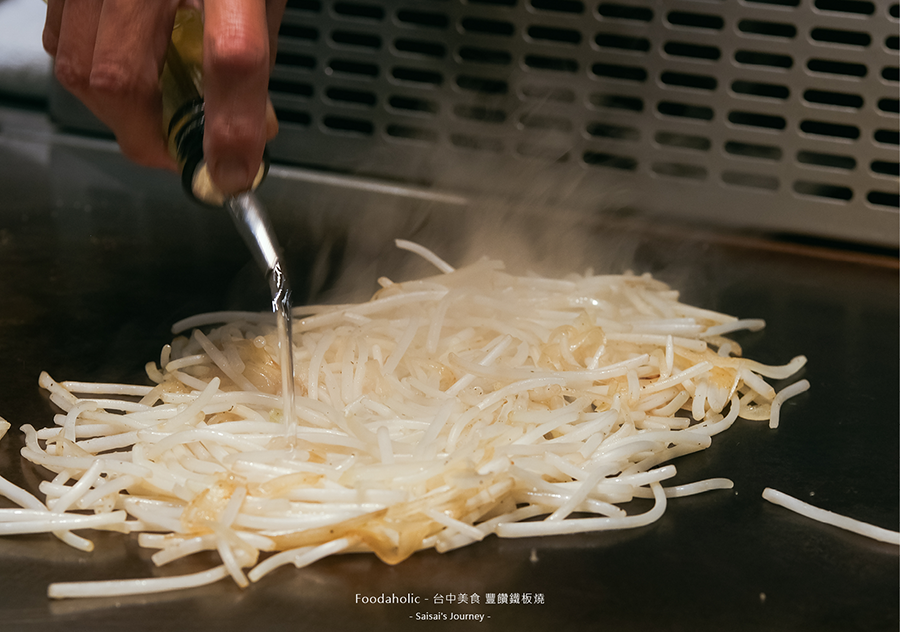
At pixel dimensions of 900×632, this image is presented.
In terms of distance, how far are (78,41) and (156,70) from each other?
0.17m

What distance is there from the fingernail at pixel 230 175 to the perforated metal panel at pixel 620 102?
4.47 feet

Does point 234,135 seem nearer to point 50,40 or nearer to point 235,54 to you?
point 235,54

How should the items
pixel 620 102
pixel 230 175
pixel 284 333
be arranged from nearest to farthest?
pixel 230 175
pixel 284 333
pixel 620 102

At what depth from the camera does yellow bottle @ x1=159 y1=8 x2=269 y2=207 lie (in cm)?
149

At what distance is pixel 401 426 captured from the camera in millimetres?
1572

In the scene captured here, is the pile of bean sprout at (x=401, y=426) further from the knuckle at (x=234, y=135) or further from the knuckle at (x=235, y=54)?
the knuckle at (x=235, y=54)

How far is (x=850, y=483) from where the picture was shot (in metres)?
1.53

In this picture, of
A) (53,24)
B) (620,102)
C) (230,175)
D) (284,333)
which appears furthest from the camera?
(620,102)

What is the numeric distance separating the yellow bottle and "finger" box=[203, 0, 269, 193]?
0.07m

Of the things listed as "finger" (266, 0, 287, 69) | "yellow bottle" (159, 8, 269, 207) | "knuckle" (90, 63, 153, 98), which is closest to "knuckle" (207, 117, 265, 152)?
"yellow bottle" (159, 8, 269, 207)

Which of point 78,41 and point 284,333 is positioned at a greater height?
point 78,41

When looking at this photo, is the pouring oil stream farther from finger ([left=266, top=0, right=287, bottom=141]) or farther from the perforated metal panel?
the perforated metal panel

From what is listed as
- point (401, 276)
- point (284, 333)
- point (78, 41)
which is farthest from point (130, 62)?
point (401, 276)

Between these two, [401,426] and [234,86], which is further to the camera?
[401,426]
